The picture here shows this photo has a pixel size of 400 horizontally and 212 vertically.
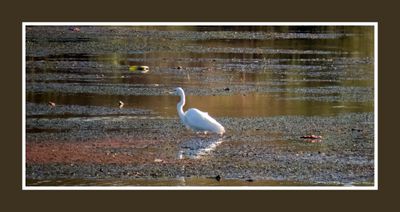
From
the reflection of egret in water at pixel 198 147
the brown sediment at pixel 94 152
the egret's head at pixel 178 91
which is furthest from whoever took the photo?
the egret's head at pixel 178 91

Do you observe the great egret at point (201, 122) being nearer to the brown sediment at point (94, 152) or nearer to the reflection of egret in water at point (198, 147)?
the reflection of egret in water at point (198, 147)

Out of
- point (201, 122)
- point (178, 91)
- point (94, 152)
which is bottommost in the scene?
point (94, 152)

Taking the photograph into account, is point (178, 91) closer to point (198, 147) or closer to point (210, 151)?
point (198, 147)

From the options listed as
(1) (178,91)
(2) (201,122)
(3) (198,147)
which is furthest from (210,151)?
(1) (178,91)

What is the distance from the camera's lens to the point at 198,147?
46.1 ft

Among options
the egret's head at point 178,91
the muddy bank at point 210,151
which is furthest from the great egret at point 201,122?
the egret's head at point 178,91

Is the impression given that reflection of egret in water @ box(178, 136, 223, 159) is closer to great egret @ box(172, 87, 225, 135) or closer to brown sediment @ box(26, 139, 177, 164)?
great egret @ box(172, 87, 225, 135)

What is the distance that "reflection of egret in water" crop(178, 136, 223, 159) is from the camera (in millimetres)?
13555

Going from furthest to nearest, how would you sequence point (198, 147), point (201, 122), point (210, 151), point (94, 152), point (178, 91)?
point (178, 91), point (201, 122), point (198, 147), point (210, 151), point (94, 152)

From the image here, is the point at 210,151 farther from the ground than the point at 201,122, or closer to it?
closer to it

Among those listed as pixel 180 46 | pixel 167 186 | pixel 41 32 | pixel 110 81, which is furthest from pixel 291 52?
pixel 167 186

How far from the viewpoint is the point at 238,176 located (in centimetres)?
1266

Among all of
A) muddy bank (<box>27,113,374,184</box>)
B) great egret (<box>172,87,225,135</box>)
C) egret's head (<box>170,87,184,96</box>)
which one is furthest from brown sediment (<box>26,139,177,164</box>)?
egret's head (<box>170,87,184,96</box>)

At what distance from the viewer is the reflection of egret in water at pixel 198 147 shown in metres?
13.6
